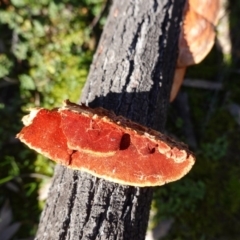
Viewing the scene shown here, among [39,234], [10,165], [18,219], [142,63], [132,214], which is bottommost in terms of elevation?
[18,219]

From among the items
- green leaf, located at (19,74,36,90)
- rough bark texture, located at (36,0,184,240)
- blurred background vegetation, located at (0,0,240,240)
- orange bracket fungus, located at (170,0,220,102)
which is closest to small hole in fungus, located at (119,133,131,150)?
rough bark texture, located at (36,0,184,240)

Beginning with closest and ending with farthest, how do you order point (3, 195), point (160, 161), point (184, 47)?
point (160, 161) < point (184, 47) < point (3, 195)

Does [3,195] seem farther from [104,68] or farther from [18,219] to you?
[104,68]

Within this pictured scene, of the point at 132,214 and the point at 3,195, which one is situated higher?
the point at 132,214

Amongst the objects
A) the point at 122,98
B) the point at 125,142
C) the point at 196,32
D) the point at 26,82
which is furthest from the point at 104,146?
the point at 26,82

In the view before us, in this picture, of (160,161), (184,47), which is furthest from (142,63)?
(160,161)

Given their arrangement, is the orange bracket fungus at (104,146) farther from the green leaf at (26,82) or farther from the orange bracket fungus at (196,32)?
the green leaf at (26,82)

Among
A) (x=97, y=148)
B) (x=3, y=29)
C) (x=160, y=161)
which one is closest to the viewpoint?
(x=97, y=148)
